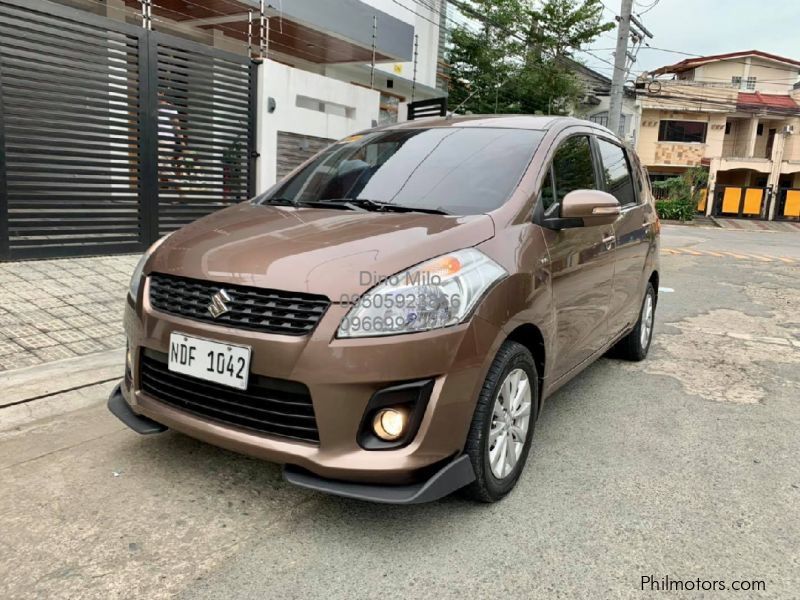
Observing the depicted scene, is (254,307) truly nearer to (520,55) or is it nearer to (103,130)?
(103,130)

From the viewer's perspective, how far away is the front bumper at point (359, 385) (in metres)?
2.13

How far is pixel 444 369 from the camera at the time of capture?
220 cm

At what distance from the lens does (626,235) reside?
3998 mm

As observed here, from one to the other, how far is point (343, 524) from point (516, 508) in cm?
72

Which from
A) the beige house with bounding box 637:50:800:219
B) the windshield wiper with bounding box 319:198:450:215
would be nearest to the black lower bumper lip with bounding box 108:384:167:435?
the windshield wiper with bounding box 319:198:450:215

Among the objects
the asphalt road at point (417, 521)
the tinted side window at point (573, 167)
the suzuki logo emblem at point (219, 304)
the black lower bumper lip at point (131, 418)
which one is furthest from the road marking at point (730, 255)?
the suzuki logo emblem at point (219, 304)

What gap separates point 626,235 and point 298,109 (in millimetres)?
6230

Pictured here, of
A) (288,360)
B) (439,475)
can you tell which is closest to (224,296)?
(288,360)

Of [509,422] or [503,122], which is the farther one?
[503,122]

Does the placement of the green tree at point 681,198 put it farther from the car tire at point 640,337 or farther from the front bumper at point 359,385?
the front bumper at point 359,385

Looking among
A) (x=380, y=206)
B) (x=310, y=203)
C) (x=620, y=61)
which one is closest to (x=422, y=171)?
(x=380, y=206)

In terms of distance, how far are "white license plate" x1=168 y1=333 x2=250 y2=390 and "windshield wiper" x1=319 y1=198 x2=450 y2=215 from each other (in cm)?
102

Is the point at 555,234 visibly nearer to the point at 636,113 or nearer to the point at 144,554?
the point at 144,554

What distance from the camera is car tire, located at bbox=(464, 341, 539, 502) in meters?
2.38
